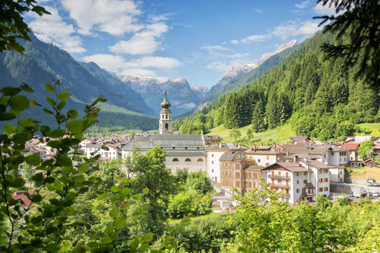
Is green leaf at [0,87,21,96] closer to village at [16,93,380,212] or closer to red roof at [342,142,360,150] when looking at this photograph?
village at [16,93,380,212]

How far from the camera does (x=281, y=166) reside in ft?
144

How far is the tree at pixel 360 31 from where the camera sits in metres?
3.89

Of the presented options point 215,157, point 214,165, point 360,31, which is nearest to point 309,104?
point 215,157

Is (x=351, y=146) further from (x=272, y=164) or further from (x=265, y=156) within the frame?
(x=272, y=164)

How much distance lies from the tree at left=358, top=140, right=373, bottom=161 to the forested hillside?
37.5ft

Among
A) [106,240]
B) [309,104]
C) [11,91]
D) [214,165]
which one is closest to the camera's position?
[11,91]

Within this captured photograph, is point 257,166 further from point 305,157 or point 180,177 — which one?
point 180,177

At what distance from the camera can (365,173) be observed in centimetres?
5006

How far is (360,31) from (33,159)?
4.21 meters

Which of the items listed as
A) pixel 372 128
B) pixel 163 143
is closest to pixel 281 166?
pixel 163 143

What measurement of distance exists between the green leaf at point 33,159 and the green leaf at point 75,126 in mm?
310

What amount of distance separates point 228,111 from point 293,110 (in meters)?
23.1

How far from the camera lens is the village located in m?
43.8

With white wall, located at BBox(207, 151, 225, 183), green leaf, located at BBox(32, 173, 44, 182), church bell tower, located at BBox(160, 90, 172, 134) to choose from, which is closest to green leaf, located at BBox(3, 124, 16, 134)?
green leaf, located at BBox(32, 173, 44, 182)
